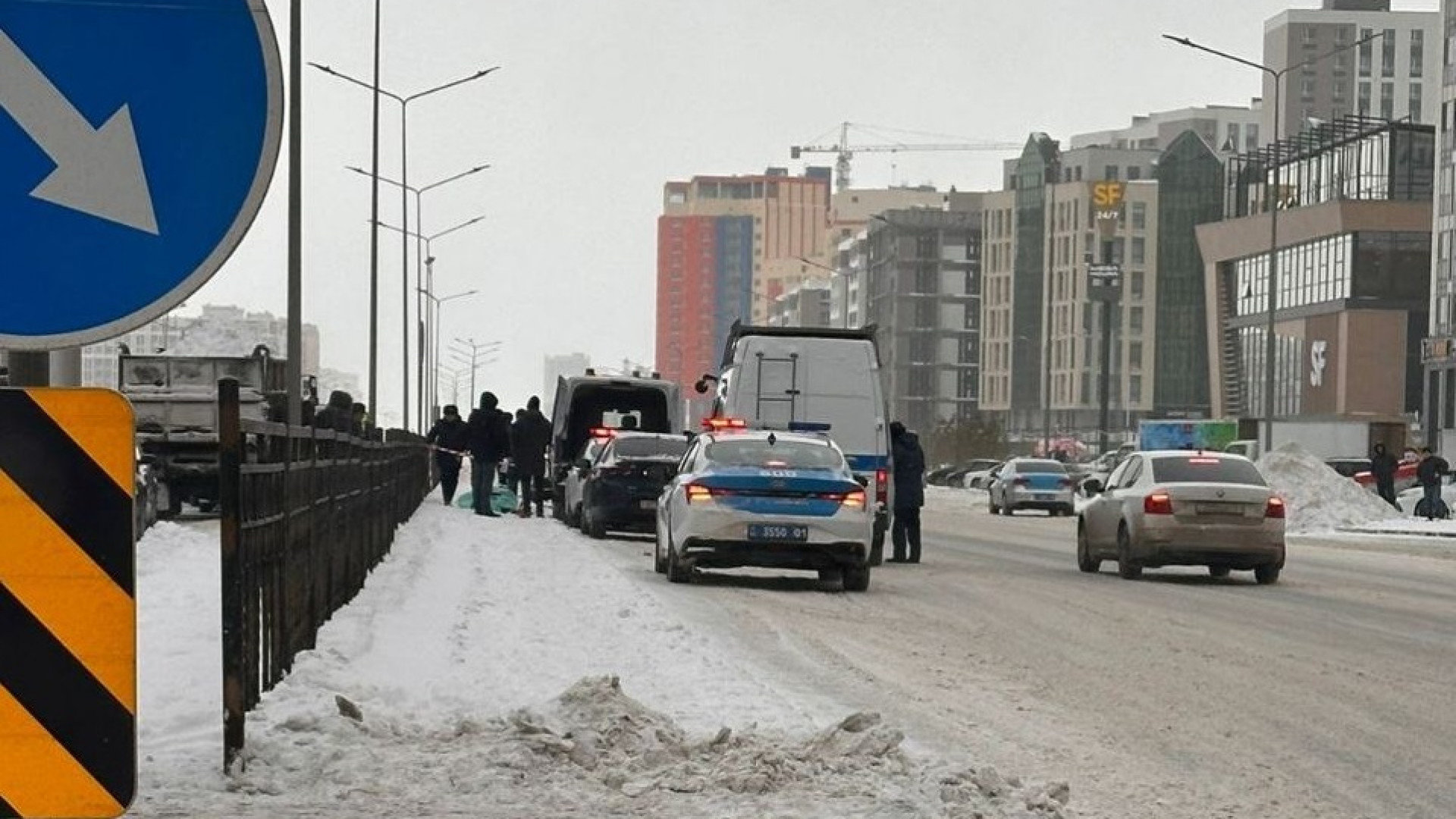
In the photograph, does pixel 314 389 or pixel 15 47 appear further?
pixel 314 389

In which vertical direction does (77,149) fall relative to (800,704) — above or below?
above

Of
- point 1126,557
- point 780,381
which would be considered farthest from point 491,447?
point 1126,557

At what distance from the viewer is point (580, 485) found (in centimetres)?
3675

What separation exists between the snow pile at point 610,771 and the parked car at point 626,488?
2393cm

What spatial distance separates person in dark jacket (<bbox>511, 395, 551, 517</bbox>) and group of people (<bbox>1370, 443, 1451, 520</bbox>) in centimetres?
2181

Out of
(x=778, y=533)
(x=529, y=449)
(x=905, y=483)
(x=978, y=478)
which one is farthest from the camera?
(x=978, y=478)

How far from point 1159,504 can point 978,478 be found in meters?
81.0

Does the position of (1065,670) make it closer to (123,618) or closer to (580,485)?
(123,618)

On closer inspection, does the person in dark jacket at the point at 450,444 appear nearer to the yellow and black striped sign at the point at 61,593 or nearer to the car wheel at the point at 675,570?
the car wheel at the point at 675,570

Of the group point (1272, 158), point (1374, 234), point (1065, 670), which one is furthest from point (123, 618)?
point (1272, 158)

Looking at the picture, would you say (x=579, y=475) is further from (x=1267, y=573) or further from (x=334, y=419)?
(x=334, y=419)

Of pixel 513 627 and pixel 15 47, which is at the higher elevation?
pixel 15 47

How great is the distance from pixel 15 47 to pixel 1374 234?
111067mm

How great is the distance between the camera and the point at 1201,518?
26250 millimetres
